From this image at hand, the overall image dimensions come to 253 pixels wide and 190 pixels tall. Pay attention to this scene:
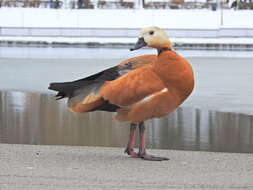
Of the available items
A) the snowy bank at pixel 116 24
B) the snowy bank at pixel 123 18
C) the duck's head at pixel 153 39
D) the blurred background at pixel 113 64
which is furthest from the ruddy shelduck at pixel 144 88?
the snowy bank at pixel 123 18

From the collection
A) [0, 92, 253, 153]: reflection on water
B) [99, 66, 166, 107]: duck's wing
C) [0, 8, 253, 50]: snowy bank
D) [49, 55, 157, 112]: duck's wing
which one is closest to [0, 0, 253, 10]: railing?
[0, 8, 253, 50]: snowy bank

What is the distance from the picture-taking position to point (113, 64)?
26.6 m

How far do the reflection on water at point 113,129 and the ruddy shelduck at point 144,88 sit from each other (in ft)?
7.53

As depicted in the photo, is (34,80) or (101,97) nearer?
(101,97)

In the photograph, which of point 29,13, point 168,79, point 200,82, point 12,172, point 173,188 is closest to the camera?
point 173,188

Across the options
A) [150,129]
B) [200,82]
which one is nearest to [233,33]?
[200,82]

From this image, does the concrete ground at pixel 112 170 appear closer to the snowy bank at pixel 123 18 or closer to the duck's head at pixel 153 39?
the duck's head at pixel 153 39

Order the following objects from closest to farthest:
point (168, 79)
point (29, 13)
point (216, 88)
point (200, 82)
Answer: point (168, 79), point (216, 88), point (200, 82), point (29, 13)

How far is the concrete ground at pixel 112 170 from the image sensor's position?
20.5ft

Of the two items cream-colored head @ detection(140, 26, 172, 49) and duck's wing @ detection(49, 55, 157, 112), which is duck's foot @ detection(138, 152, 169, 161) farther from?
cream-colored head @ detection(140, 26, 172, 49)

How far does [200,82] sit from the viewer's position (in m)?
20.1

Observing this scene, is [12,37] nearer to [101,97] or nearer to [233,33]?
[233,33]

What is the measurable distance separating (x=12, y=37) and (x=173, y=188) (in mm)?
41904

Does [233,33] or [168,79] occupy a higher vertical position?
[168,79]
